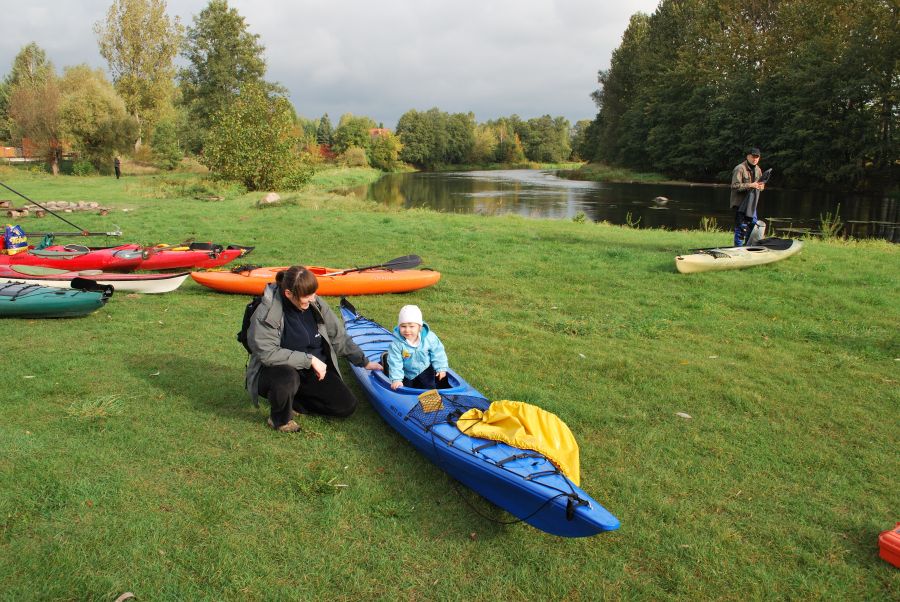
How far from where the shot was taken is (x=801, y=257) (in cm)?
980

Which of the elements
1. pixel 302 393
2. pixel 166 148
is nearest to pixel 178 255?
pixel 302 393

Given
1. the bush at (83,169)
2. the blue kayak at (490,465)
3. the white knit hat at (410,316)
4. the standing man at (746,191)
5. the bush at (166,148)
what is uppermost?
the bush at (166,148)

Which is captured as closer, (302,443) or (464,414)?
(464,414)

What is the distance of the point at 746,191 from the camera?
9719 millimetres

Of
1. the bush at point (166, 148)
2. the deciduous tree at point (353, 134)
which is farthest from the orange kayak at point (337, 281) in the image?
the deciduous tree at point (353, 134)

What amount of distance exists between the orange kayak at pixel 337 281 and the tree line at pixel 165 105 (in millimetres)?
17876

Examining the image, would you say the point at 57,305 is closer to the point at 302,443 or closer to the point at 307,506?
the point at 302,443

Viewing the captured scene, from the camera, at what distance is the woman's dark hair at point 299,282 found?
3.80 metres

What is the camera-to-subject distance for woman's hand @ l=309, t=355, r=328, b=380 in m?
3.89

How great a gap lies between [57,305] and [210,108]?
41239 mm

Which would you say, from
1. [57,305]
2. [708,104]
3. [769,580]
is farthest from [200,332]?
[708,104]

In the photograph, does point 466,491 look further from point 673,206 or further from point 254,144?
point 673,206

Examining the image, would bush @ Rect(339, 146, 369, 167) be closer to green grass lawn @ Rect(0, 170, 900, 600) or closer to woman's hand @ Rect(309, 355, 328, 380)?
green grass lawn @ Rect(0, 170, 900, 600)

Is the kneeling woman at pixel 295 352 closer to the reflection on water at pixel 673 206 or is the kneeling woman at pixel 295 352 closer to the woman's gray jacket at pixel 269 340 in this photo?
the woman's gray jacket at pixel 269 340
